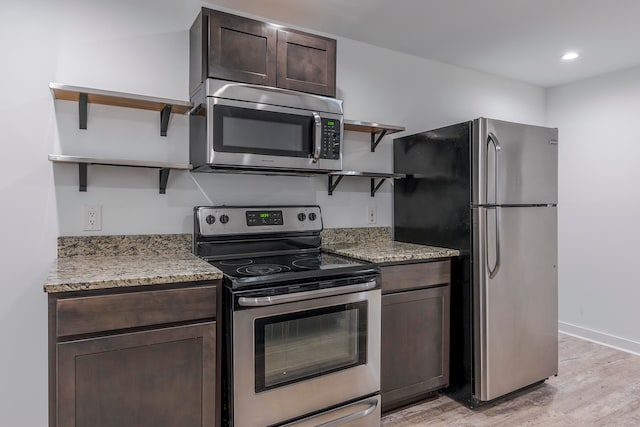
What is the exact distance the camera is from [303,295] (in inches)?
69.3

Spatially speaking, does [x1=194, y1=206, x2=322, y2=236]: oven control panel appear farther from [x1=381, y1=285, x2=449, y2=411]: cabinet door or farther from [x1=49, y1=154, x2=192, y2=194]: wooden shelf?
[x1=381, y1=285, x2=449, y2=411]: cabinet door

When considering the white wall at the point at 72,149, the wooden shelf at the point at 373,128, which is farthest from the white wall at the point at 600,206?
the white wall at the point at 72,149

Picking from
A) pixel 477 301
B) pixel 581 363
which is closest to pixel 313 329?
pixel 477 301

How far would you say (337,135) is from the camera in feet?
7.34

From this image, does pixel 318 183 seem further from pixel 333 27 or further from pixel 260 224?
pixel 333 27

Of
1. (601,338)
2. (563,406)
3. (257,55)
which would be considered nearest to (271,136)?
(257,55)

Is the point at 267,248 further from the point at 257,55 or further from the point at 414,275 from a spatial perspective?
the point at 257,55

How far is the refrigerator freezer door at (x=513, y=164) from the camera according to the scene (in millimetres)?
2250

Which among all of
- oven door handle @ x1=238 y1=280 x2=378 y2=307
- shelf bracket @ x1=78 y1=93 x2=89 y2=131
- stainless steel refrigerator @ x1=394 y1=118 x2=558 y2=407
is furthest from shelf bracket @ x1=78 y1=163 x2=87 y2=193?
stainless steel refrigerator @ x1=394 y1=118 x2=558 y2=407

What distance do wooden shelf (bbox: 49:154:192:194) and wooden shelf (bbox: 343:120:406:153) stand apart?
42.1 inches

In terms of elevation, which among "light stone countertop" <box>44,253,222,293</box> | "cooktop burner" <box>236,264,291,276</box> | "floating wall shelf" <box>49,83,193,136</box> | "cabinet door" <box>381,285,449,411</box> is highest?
"floating wall shelf" <box>49,83,193,136</box>

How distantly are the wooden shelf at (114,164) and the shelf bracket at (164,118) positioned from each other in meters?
0.22

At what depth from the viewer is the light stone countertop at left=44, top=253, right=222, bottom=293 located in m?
1.43

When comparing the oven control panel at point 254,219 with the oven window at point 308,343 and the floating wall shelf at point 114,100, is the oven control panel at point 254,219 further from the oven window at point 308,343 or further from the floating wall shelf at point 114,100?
the oven window at point 308,343
